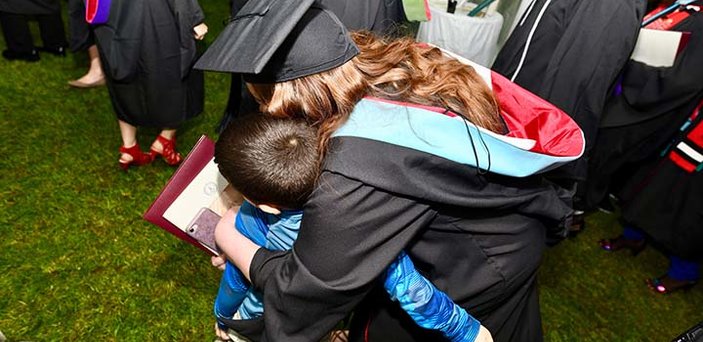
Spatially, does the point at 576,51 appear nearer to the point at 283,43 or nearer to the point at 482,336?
the point at 482,336

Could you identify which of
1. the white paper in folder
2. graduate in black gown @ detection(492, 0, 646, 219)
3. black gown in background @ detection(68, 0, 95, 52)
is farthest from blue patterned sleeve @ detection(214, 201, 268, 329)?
black gown in background @ detection(68, 0, 95, 52)

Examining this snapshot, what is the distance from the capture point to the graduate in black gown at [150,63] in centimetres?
280

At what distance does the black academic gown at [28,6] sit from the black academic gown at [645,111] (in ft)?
13.1

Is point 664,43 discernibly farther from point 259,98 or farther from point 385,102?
point 259,98

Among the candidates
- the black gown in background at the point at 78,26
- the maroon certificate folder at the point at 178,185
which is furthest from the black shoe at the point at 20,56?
the maroon certificate folder at the point at 178,185

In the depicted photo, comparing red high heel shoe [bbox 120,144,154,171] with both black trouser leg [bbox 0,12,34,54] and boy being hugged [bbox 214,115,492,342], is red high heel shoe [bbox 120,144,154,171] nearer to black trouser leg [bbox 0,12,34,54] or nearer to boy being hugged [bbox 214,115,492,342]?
black trouser leg [bbox 0,12,34,54]

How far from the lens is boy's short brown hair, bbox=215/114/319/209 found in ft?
4.10

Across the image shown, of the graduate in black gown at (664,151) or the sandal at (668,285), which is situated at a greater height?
the graduate in black gown at (664,151)

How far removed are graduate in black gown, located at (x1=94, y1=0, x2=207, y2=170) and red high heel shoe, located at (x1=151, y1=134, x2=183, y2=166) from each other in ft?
0.05

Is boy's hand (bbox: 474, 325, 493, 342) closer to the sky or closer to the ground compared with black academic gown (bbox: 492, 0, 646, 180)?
closer to the ground

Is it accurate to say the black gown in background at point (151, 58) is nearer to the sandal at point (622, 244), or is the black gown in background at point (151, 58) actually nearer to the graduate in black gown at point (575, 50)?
the graduate in black gown at point (575, 50)

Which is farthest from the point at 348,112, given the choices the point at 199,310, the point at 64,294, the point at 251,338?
the point at 64,294

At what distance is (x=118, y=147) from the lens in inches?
139

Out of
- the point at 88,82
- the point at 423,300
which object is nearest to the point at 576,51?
the point at 423,300
